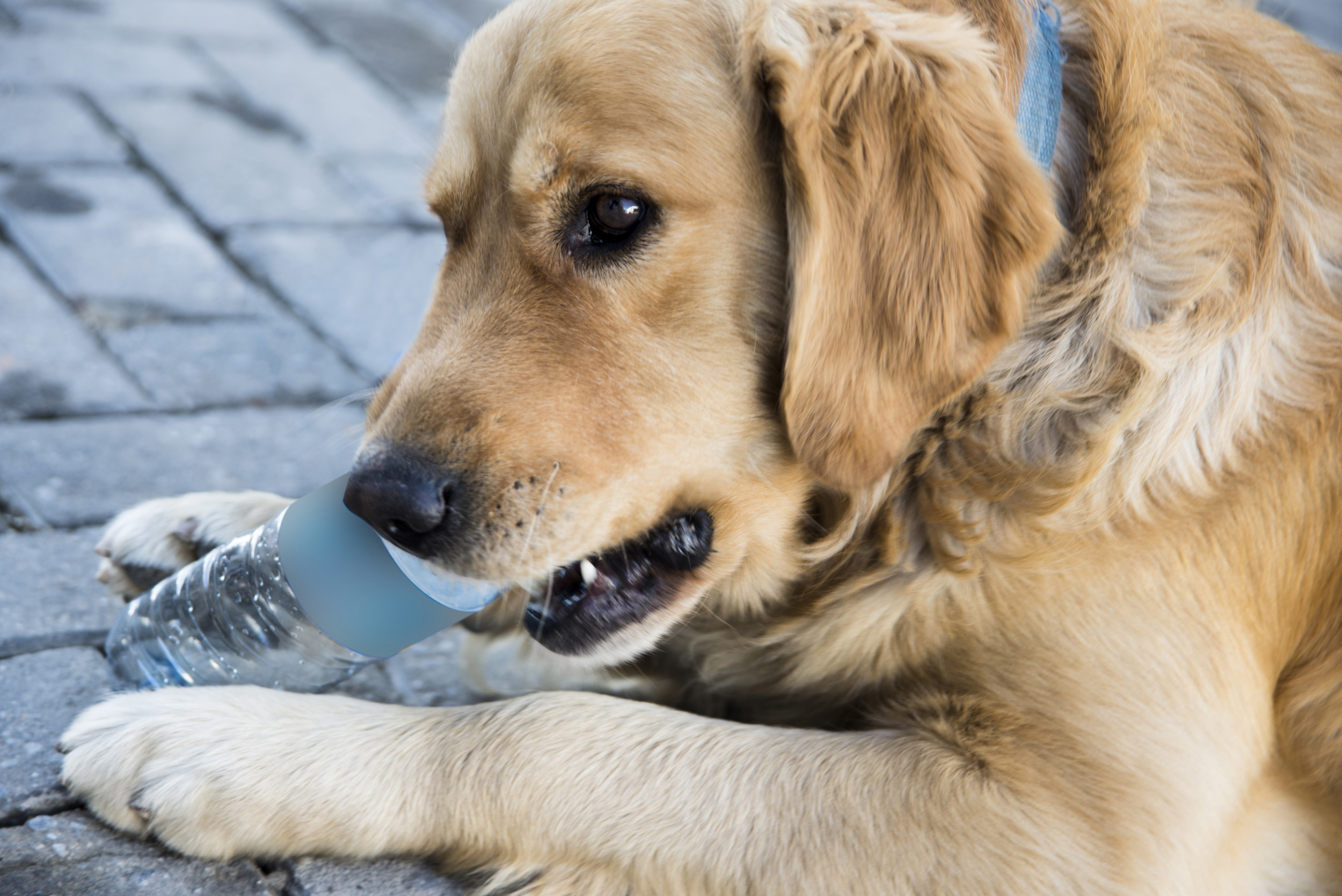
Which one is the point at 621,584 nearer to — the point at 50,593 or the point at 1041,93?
the point at 1041,93

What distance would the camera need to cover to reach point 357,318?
4.28m

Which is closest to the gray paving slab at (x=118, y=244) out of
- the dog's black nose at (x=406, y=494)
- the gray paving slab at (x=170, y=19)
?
the gray paving slab at (x=170, y=19)

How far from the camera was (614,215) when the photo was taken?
212cm

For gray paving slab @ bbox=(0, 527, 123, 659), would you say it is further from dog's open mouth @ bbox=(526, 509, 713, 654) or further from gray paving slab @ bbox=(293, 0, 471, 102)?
gray paving slab @ bbox=(293, 0, 471, 102)

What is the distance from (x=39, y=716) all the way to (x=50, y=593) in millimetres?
463

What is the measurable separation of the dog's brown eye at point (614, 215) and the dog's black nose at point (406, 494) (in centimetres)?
49

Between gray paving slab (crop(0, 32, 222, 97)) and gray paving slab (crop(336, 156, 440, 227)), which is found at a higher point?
gray paving slab (crop(0, 32, 222, 97))

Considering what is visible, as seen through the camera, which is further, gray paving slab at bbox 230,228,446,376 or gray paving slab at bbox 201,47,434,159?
gray paving slab at bbox 201,47,434,159

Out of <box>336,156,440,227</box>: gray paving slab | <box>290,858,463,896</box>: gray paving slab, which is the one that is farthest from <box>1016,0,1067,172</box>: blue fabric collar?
<box>336,156,440,227</box>: gray paving slab

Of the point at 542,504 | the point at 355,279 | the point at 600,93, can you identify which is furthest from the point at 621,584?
the point at 355,279

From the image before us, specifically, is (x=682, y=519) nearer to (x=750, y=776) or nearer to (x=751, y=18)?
(x=750, y=776)

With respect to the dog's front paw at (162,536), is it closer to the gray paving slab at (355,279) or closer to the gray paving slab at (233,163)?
the gray paving slab at (355,279)

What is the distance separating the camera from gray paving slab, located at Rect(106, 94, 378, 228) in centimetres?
470

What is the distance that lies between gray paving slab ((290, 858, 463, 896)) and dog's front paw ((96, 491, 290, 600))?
83 cm
